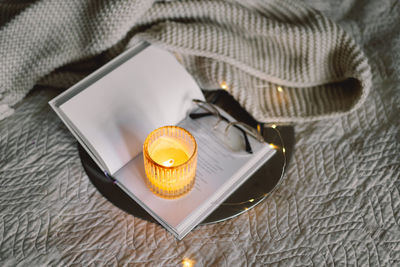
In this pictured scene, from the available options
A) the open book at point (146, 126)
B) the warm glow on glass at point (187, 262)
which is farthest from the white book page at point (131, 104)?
the warm glow on glass at point (187, 262)

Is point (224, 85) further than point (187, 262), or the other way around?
point (224, 85)

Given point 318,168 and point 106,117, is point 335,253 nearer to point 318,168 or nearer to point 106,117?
point 318,168

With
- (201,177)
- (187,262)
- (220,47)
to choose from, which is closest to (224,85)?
(220,47)

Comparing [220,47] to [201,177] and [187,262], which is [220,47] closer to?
[201,177]

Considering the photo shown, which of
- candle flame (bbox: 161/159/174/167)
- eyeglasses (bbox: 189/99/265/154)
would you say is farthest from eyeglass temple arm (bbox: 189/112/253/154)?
candle flame (bbox: 161/159/174/167)

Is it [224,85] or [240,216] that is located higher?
[224,85]

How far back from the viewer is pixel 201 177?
0.55 meters

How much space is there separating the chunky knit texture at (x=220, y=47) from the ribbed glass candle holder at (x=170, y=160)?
0.51 ft

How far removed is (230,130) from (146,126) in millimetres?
134

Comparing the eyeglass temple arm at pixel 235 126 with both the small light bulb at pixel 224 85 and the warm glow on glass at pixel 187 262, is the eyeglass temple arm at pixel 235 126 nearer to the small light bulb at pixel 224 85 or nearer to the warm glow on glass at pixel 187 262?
the small light bulb at pixel 224 85

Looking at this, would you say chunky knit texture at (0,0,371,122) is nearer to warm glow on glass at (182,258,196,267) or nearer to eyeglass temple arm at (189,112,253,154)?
eyeglass temple arm at (189,112,253,154)

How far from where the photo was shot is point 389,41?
0.77 meters

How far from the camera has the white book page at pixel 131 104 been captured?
1.75 ft

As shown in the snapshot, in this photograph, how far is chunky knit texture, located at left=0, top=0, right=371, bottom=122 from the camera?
62cm
